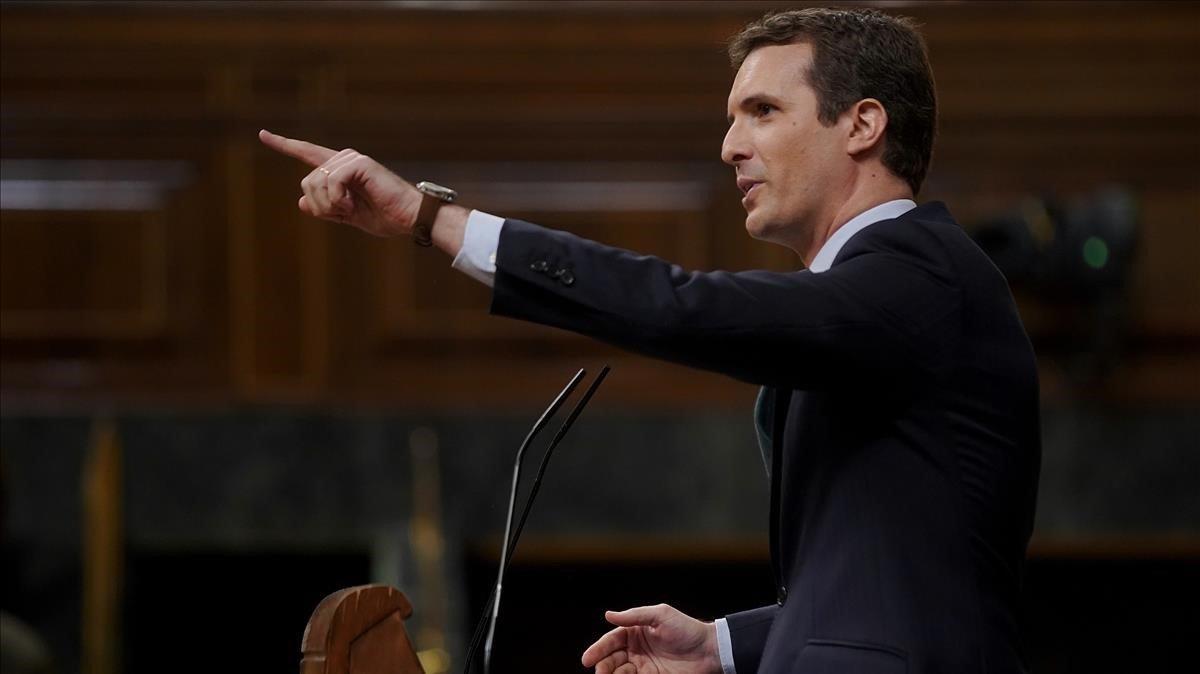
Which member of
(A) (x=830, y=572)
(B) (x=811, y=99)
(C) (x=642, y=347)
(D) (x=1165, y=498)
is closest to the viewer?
(C) (x=642, y=347)

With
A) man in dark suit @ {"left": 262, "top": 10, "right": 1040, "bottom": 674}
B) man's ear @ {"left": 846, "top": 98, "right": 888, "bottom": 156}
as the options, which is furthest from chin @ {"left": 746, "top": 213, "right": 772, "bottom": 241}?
man's ear @ {"left": 846, "top": 98, "right": 888, "bottom": 156}

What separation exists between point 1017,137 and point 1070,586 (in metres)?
1.61

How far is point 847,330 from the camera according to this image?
1870mm

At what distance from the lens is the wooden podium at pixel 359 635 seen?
179 centimetres

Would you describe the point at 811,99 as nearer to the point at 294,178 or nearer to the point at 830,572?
the point at 830,572

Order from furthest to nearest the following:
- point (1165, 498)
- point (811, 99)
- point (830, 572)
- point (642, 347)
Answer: point (1165, 498) → point (811, 99) → point (830, 572) → point (642, 347)

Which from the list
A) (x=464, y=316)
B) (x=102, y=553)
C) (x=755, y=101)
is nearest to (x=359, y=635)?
(x=755, y=101)

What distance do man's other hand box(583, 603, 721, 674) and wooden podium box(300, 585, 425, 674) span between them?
1.20 ft

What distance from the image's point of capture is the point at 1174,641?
5.81m

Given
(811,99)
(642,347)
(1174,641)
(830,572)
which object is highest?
(811,99)

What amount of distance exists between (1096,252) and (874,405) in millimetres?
3935

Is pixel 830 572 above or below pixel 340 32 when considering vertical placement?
below

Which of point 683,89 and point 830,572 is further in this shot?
point 683,89

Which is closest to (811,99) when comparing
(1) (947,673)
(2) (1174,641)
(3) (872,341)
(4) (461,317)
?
(3) (872,341)
